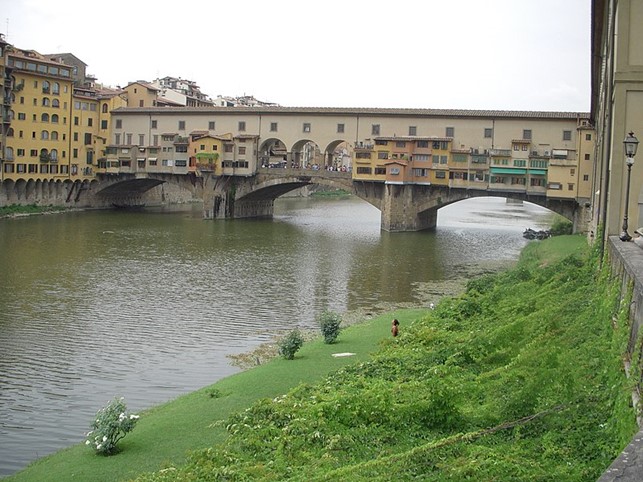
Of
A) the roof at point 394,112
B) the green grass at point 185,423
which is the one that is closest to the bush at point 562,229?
the roof at point 394,112

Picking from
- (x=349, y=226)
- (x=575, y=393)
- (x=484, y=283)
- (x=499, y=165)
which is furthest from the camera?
(x=349, y=226)

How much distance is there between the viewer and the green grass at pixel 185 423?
36.7 ft

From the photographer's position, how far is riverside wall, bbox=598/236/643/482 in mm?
4500

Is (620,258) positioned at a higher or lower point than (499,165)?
lower

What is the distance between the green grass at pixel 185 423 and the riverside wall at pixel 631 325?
19.2ft

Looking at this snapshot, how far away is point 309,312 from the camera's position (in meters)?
25.8

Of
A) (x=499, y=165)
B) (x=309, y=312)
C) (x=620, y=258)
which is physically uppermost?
(x=499, y=165)

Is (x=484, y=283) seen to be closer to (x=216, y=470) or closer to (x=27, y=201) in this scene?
(x=216, y=470)

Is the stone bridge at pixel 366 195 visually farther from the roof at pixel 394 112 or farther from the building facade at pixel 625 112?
the building facade at pixel 625 112

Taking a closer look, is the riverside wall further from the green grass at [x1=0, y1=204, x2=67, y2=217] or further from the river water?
the green grass at [x1=0, y1=204, x2=67, y2=217]

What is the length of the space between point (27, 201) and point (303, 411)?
50.6 meters

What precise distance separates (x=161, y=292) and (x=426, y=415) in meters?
19.0

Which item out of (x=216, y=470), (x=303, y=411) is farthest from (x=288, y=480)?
(x=303, y=411)

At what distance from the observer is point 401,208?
53250 mm
